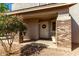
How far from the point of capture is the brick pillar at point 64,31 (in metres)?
8.73

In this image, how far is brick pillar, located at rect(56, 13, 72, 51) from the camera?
873 centimetres

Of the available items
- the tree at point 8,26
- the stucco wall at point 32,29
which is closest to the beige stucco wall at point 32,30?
the stucco wall at point 32,29

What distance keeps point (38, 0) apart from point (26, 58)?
11.4ft

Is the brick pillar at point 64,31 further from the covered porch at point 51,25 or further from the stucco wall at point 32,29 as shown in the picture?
the stucco wall at point 32,29

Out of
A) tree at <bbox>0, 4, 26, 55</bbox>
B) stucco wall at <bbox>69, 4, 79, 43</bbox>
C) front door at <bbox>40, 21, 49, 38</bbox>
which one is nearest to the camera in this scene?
tree at <bbox>0, 4, 26, 55</bbox>

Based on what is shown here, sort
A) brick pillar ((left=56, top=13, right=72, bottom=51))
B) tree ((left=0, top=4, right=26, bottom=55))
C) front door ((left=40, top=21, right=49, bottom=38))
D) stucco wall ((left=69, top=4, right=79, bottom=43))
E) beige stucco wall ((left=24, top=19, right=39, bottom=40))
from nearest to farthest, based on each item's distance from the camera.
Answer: tree ((left=0, top=4, right=26, bottom=55)), brick pillar ((left=56, top=13, right=72, bottom=51)), stucco wall ((left=69, top=4, right=79, bottom=43)), beige stucco wall ((left=24, top=19, right=39, bottom=40)), front door ((left=40, top=21, right=49, bottom=38))

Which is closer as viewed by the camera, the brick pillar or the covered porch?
the brick pillar

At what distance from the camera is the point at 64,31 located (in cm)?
888

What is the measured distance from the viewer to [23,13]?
36.2 ft

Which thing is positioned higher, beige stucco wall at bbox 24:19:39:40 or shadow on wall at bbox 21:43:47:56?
beige stucco wall at bbox 24:19:39:40

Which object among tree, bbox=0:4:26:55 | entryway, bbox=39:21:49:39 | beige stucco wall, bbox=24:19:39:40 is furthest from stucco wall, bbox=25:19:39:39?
tree, bbox=0:4:26:55

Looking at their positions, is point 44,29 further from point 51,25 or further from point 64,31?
point 64,31

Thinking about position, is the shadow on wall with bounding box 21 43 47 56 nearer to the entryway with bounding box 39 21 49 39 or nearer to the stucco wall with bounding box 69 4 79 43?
the stucco wall with bounding box 69 4 79 43

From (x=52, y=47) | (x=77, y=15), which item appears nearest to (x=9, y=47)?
(x=52, y=47)
